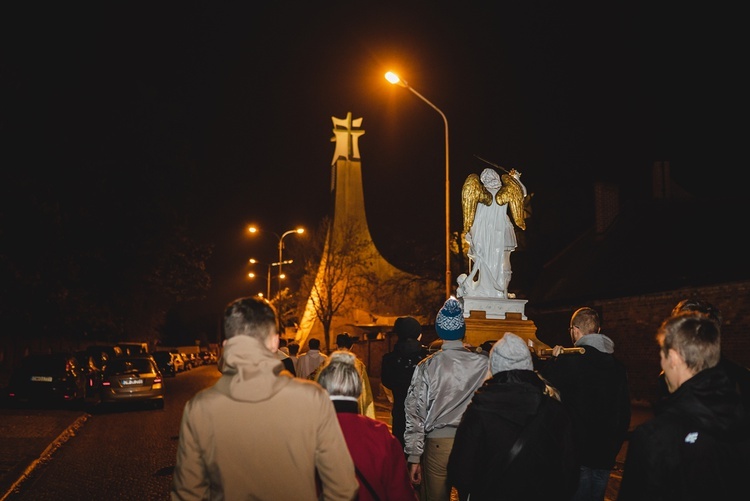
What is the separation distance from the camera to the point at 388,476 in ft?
13.3

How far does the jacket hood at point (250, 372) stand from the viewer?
341 cm

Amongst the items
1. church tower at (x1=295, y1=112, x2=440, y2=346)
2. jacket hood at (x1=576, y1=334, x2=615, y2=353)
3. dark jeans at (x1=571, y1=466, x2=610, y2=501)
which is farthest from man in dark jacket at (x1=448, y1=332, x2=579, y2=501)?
church tower at (x1=295, y1=112, x2=440, y2=346)

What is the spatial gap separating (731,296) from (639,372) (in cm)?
406

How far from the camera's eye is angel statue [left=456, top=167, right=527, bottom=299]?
11.5 m

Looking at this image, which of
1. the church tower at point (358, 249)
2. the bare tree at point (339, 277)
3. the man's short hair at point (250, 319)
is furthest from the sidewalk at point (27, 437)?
the bare tree at point (339, 277)

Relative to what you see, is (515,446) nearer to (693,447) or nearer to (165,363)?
(693,447)

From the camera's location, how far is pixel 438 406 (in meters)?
5.51

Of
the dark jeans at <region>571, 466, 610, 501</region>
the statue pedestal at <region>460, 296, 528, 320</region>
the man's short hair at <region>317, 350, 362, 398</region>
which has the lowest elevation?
the dark jeans at <region>571, 466, 610, 501</region>

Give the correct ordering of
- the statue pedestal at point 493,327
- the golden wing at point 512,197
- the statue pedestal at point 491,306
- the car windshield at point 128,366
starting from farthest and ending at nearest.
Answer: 1. the car windshield at point 128,366
2. the golden wing at point 512,197
3. the statue pedestal at point 491,306
4. the statue pedestal at point 493,327

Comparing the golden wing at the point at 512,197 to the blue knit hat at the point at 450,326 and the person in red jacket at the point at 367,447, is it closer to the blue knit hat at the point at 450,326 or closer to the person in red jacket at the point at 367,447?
the blue knit hat at the point at 450,326

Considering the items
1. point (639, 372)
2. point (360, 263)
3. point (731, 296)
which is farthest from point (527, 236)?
point (731, 296)

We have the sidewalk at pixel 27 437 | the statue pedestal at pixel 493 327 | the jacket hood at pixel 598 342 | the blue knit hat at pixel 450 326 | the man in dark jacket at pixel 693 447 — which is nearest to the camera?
the man in dark jacket at pixel 693 447

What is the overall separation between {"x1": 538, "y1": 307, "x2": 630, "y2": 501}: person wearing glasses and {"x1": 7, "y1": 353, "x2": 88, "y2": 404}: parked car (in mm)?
16838

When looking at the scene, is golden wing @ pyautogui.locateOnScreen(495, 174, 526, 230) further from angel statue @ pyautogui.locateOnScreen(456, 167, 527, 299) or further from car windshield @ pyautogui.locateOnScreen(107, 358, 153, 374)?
car windshield @ pyautogui.locateOnScreen(107, 358, 153, 374)
